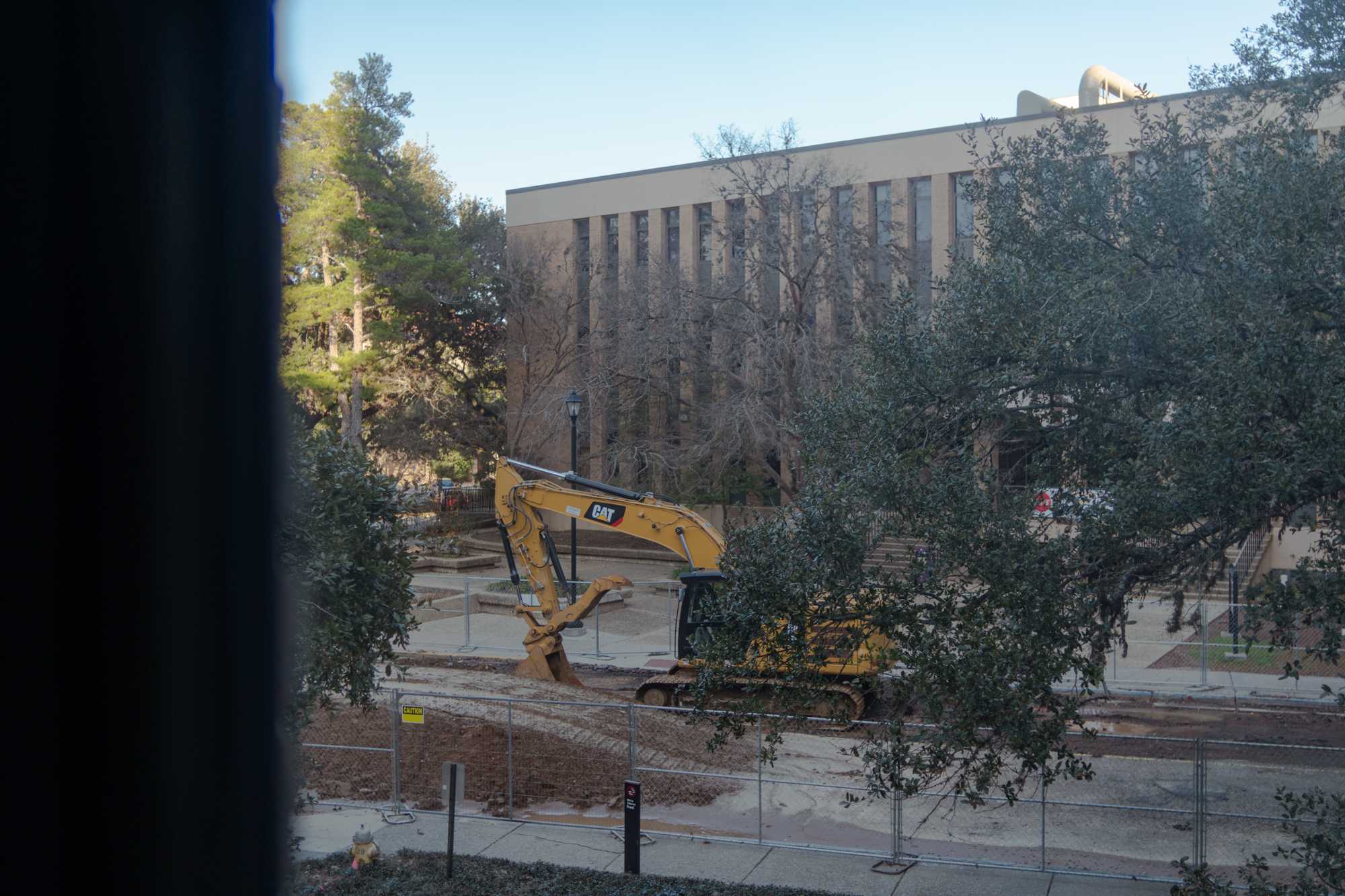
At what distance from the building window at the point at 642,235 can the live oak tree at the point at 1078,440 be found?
97.9 feet

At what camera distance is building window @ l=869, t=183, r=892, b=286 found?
2897cm

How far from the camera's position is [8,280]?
17.3 ft

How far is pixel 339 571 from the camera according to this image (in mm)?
8922

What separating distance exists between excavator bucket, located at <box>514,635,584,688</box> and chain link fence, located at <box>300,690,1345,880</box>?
2153mm

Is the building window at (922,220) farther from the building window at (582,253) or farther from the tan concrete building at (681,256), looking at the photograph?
A: the building window at (582,253)

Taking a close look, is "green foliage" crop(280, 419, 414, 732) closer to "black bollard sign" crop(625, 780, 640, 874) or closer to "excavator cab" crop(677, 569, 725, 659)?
"black bollard sign" crop(625, 780, 640, 874)

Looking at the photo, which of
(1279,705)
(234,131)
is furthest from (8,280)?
(1279,705)

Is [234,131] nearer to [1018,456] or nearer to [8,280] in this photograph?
[8,280]

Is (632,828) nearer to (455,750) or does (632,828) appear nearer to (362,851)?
(362,851)

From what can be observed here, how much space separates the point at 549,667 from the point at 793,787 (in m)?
6.18

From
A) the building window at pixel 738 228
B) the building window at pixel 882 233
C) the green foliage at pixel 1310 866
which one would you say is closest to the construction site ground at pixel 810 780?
the green foliage at pixel 1310 866

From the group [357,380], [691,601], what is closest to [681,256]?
→ [357,380]

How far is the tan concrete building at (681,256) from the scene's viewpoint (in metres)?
29.4

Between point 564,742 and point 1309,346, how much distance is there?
1030cm
